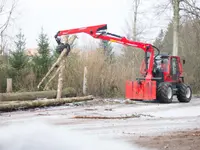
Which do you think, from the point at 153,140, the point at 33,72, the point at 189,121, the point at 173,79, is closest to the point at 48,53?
the point at 33,72

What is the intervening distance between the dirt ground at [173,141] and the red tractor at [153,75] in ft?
32.5

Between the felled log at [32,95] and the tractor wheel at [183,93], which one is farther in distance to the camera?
the tractor wheel at [183,93]

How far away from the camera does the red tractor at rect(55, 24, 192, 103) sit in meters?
18.2

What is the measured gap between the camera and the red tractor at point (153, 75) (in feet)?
59.7

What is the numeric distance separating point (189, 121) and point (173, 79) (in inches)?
346

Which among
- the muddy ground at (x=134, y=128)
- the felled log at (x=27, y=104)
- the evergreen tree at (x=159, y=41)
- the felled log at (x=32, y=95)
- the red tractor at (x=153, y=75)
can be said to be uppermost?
the evergreen tree at (x=159, y=41)

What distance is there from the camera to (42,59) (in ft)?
82.4

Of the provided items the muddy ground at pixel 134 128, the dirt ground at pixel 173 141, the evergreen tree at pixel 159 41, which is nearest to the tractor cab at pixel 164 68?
the muddy ground at pixel 134 128

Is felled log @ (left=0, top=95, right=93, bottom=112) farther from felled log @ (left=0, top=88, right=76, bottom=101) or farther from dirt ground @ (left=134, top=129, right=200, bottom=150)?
dirt ground @ (left=134, top=129, right=200, bottom=150)

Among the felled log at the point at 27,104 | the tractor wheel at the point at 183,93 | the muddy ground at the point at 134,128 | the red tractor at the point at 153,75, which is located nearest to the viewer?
the muddy ground at the point at 134,128

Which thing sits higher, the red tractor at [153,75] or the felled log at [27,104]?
the red tractor at [153,75]

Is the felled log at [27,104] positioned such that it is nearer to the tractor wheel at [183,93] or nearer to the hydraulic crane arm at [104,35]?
the hydraulic crane arm at [104,35]

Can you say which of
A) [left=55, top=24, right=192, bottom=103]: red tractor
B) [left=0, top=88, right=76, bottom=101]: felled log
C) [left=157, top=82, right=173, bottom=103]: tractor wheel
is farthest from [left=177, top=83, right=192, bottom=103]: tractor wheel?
[left=0, top=88, right=76, bottom=101]: felled log

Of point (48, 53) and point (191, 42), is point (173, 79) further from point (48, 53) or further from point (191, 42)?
point (191, 42)
